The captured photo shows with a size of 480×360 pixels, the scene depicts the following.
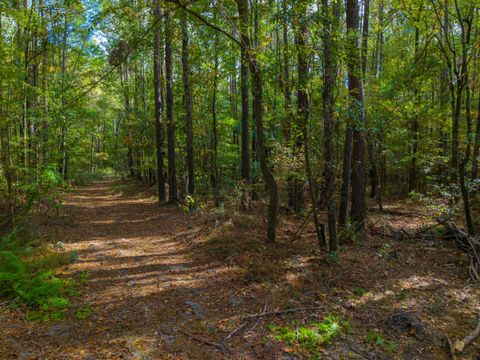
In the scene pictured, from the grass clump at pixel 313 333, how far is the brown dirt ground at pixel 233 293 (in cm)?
11

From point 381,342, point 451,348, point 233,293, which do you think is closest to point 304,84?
point 233,293

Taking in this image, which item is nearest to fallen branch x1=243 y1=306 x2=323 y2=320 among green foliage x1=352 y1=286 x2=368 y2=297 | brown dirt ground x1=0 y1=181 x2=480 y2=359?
brown dirt ground x1=0 y1=181 x2=480 y2=359

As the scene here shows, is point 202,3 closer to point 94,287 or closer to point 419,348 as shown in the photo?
point 94,287

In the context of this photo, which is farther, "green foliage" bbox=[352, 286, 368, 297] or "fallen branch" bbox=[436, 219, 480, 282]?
"fallen branch" bbox=[436, 219, 480, 282]

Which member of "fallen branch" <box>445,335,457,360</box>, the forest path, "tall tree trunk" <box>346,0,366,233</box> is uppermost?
"tall tree trunk" <box>346,0,366,233</box>

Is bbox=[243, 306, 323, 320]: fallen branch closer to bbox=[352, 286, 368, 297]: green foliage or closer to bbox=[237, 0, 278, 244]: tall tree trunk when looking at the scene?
bbox=[352, 286, 368, 297]: green foliage

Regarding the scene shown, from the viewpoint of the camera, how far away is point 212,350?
3697 mm

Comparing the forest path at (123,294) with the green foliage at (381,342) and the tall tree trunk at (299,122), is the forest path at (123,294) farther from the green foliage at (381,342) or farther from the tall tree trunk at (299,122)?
the tall tree trunk at (299,122)

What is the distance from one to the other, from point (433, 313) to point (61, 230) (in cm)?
929

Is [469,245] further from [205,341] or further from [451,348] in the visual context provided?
[205,341]

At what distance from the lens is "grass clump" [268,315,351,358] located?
3.91m

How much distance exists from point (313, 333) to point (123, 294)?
3.06m

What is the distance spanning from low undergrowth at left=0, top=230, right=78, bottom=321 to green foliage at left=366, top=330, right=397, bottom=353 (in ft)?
13.8

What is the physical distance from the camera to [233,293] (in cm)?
525
